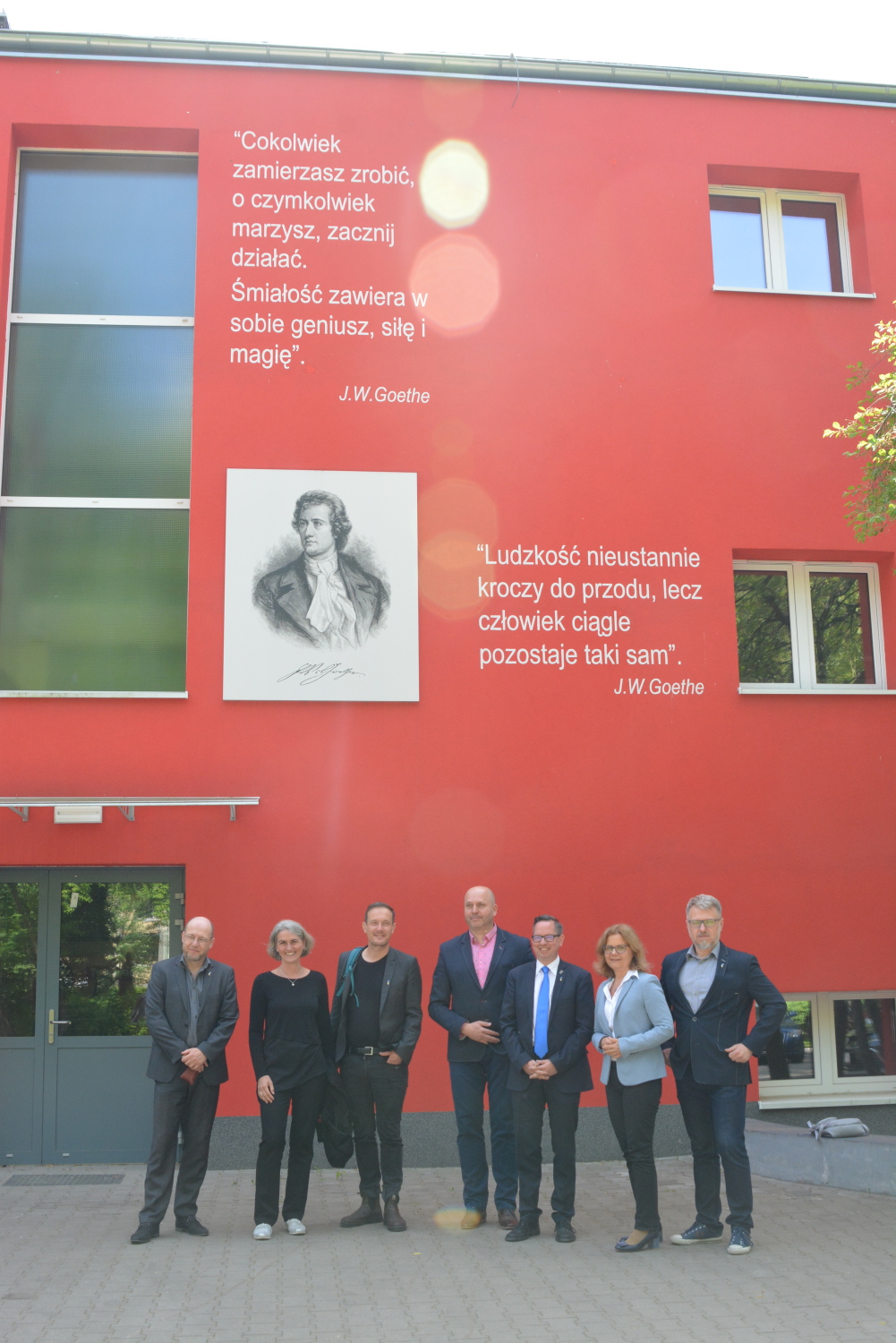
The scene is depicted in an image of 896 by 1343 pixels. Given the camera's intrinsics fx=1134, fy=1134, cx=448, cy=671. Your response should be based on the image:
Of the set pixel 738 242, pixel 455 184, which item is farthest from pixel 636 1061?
pixel 738 242

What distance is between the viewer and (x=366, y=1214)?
6.40m

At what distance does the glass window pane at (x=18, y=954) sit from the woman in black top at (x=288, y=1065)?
8.40 feet

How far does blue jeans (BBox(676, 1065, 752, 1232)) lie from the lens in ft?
19.4

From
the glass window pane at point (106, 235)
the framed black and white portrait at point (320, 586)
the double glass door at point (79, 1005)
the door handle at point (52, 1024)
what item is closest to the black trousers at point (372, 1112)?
the double glass door at point (79, 1005)

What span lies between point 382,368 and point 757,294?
3.18 meters

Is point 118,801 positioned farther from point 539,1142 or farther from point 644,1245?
point 644,1245

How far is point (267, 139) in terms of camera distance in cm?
897

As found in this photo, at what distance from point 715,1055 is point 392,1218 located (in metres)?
2.02

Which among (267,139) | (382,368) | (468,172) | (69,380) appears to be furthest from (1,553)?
(468,172)

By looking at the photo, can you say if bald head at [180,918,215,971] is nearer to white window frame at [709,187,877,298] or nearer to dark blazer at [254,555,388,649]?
dark blazer at [254,555,388,649]

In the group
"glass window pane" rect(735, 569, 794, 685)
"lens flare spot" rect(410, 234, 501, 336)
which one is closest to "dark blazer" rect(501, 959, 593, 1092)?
"glass window pane" rect(735, 569, 794, 685)

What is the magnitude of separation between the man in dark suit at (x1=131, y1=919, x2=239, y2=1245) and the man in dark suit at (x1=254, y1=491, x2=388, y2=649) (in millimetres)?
2561

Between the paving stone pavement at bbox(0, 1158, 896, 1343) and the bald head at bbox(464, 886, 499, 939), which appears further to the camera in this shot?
the bald head at bbox(464, 886, 499, 939)

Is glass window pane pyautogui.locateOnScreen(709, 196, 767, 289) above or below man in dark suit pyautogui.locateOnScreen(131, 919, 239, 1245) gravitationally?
above
